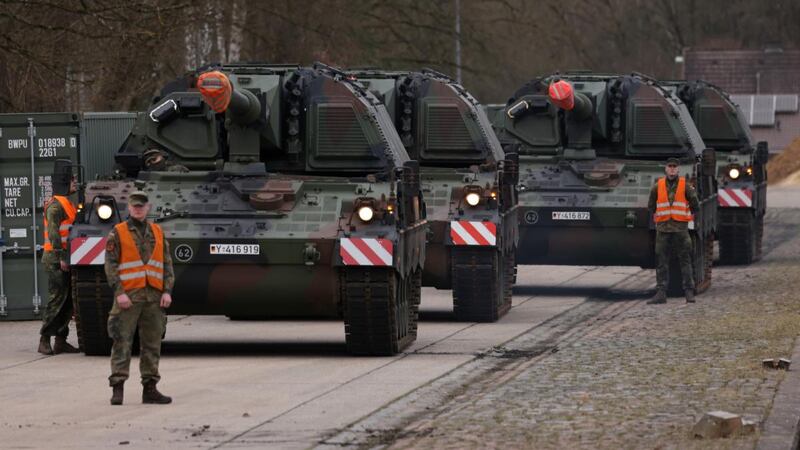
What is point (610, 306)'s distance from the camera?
75.8 ft

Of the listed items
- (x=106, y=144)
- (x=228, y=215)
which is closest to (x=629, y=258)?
(x=106, y=144)

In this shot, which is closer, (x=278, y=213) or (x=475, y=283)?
(x=278, y=213)

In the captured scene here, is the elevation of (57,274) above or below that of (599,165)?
below

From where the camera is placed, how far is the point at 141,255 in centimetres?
1386

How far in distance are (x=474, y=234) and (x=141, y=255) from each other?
22.9 feet

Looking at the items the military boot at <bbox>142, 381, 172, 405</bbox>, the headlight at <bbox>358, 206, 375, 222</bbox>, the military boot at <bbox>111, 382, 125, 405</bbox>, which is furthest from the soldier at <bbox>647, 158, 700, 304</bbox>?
the military boot at <bbox>111, 382, 125, 405</bbox>

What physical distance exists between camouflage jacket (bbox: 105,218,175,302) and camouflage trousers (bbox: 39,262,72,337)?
11.9 ft

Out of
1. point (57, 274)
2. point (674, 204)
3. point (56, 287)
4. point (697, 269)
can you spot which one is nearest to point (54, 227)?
point (57, 274)

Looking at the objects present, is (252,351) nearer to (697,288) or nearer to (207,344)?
(207,344)

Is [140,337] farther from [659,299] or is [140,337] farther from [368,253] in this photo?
[659,299]

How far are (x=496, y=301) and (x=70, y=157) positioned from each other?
501 cm

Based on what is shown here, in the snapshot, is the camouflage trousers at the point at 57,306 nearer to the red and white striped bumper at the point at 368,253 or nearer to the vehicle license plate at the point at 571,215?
the red and white striped bumper at the point at 368,253

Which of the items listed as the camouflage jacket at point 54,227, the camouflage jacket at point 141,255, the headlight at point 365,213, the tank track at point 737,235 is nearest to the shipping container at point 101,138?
the camouflage jacket at point 54,227

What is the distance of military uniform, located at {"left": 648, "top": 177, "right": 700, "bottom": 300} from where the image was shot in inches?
909
